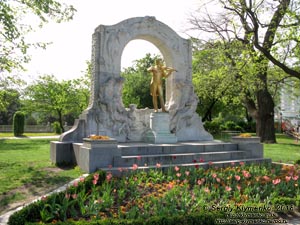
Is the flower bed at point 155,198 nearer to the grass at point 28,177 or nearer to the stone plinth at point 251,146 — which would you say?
the grass at point 28,177

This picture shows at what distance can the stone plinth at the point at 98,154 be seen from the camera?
8.70 metres

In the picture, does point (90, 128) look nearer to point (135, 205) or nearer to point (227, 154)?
point (227, 154)

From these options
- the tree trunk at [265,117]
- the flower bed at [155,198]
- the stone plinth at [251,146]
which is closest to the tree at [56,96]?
the tree trunk at [265,117]

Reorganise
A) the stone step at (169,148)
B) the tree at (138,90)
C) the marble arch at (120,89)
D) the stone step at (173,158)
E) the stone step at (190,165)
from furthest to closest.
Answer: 1. the tree at (138,90)
2. the marble arch at (120,89)
3. the stone step at (169,148)
4. the stone step at (173,158)
5. the stone step at (190,165)

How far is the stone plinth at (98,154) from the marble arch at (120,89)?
Answer: 2.44m

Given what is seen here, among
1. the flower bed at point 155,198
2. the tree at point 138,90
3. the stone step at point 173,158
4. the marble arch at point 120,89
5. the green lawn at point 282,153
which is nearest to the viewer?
the flower bed at point 155,198

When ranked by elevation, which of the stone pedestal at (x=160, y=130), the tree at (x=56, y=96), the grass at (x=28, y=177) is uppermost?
the tree at (x=56, y=96)

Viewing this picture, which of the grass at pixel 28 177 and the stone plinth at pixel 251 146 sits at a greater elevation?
the stone plinth at pixel 251 146

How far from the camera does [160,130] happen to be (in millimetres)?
12438

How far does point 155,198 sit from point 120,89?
7.10m

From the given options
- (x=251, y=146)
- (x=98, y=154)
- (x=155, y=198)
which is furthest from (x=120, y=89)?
(x=155, y=198)

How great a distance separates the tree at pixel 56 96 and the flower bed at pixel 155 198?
75.8ft

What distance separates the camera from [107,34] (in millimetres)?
12445

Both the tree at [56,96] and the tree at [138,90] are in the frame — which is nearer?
the tree at [138,90]
